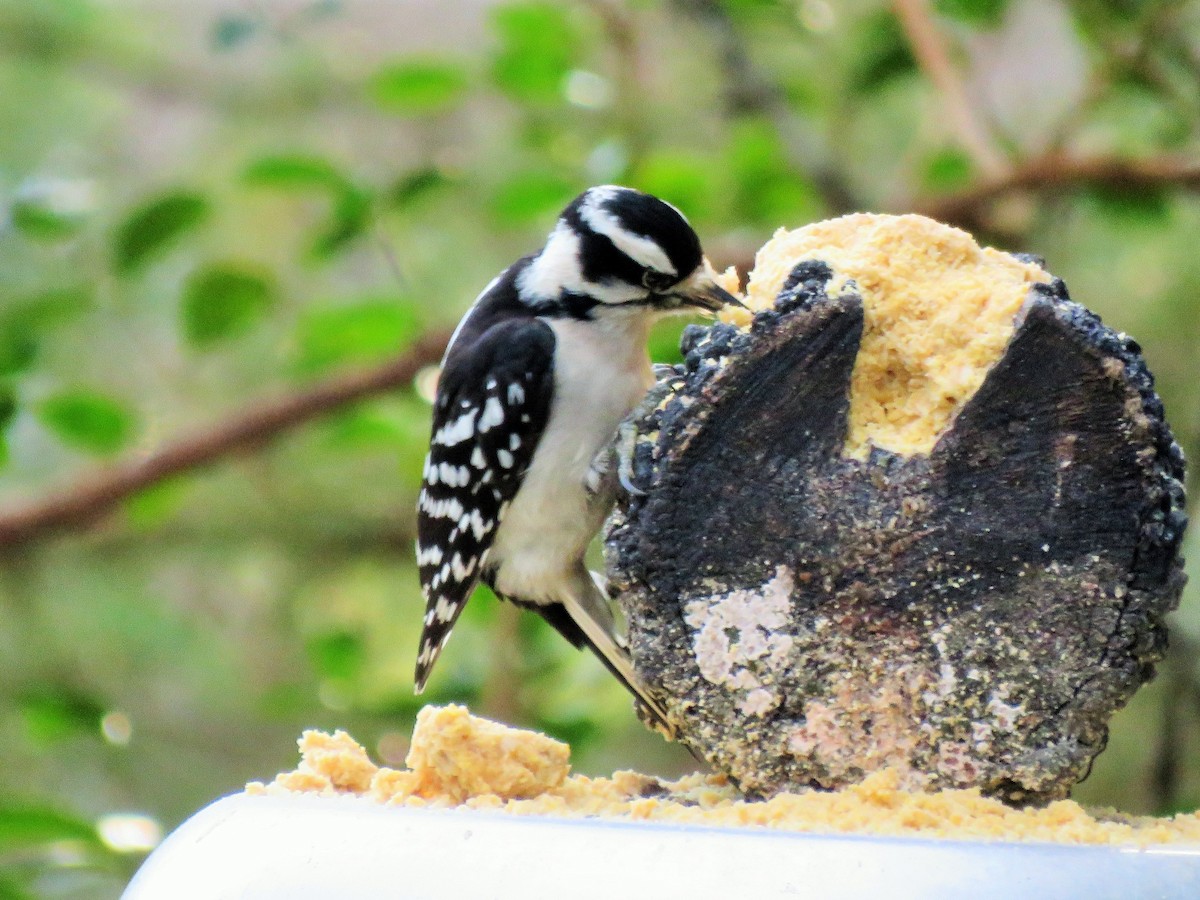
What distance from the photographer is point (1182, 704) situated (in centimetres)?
292

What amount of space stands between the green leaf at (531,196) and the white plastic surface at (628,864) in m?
1.96

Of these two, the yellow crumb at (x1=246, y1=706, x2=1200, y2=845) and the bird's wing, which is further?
the bird's wing

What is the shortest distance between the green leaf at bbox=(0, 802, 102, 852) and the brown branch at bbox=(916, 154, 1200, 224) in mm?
1841

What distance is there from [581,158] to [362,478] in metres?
0.98

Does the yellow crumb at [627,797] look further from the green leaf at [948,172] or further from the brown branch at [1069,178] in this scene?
the green leaf at [948,172]

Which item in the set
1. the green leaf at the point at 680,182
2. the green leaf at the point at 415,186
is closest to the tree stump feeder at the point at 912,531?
the green leaf at the point at 680,182

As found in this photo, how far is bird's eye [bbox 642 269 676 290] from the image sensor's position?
1787 millimetres

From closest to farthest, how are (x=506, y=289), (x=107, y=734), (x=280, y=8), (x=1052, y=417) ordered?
(x=1052, y=417), (x=506, y=289), (x=107, y=734), (x=280, y=8)

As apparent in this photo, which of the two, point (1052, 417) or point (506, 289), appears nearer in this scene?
point (1052, 417)

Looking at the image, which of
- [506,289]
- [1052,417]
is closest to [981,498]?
[1052,417]

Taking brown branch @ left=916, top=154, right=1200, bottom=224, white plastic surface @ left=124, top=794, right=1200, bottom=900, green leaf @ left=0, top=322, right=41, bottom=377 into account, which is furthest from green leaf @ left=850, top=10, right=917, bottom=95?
white plastic surface @ left=124, top=794, right=1200, bottom=900

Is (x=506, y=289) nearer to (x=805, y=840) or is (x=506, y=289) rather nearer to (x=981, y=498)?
(x=981, y=498)

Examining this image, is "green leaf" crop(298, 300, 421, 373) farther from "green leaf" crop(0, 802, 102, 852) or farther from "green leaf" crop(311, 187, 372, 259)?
"green leaf" crop(0, 802, 102, 852)

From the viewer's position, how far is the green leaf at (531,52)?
2857mm
